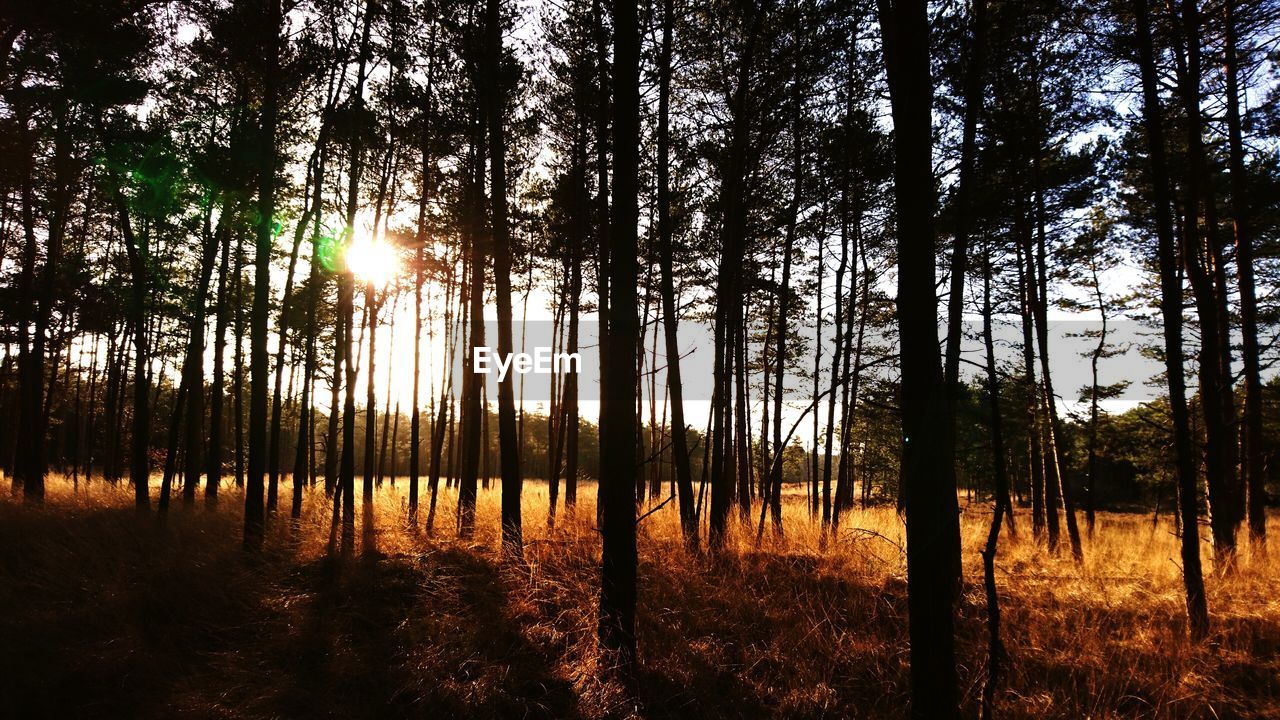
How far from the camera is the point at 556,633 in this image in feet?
15.1

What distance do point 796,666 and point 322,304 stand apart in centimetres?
1551

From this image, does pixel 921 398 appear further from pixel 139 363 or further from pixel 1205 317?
pixel 139 363

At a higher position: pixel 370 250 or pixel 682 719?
pixel 370 250

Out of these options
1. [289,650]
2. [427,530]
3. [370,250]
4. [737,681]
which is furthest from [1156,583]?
[370,250]

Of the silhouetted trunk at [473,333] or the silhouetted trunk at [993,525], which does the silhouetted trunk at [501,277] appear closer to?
the silhouetted trunk at [473,333]

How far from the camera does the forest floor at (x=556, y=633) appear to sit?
12.2ft

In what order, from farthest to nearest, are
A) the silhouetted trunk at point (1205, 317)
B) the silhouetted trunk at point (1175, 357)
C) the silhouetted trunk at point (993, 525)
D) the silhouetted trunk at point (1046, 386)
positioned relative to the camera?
1. the silhouetted trunk at point (1046, 386)
2. the silhouetted trunk at point (1205, 317)
3. the silhouetted trunk at point (1175, 357)
4. the silhouetted trunk at point (993, 525)

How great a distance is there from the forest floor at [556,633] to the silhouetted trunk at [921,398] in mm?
399

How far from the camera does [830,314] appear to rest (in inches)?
503

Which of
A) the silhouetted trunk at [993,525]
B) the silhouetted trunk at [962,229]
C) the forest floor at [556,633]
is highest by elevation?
the silhouetted trunk at [962,229]

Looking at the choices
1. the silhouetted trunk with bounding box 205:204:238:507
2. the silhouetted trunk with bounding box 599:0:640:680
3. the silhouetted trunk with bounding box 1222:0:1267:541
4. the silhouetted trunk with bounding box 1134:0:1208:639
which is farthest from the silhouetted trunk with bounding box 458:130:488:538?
the silhouetted trunk with bounding box 1222:0:1267:541

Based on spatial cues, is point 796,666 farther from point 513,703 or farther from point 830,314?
point 830,314

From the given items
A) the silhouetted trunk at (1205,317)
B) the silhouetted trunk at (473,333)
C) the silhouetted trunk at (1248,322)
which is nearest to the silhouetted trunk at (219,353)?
the silhouetted trunk at (473,333)

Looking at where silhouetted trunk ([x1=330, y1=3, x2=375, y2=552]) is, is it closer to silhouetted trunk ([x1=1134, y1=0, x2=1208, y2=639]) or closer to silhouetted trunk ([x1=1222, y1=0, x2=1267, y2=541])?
silhouetted trunk ([x1=1134, y1=0, x2=1208, y2=639])
